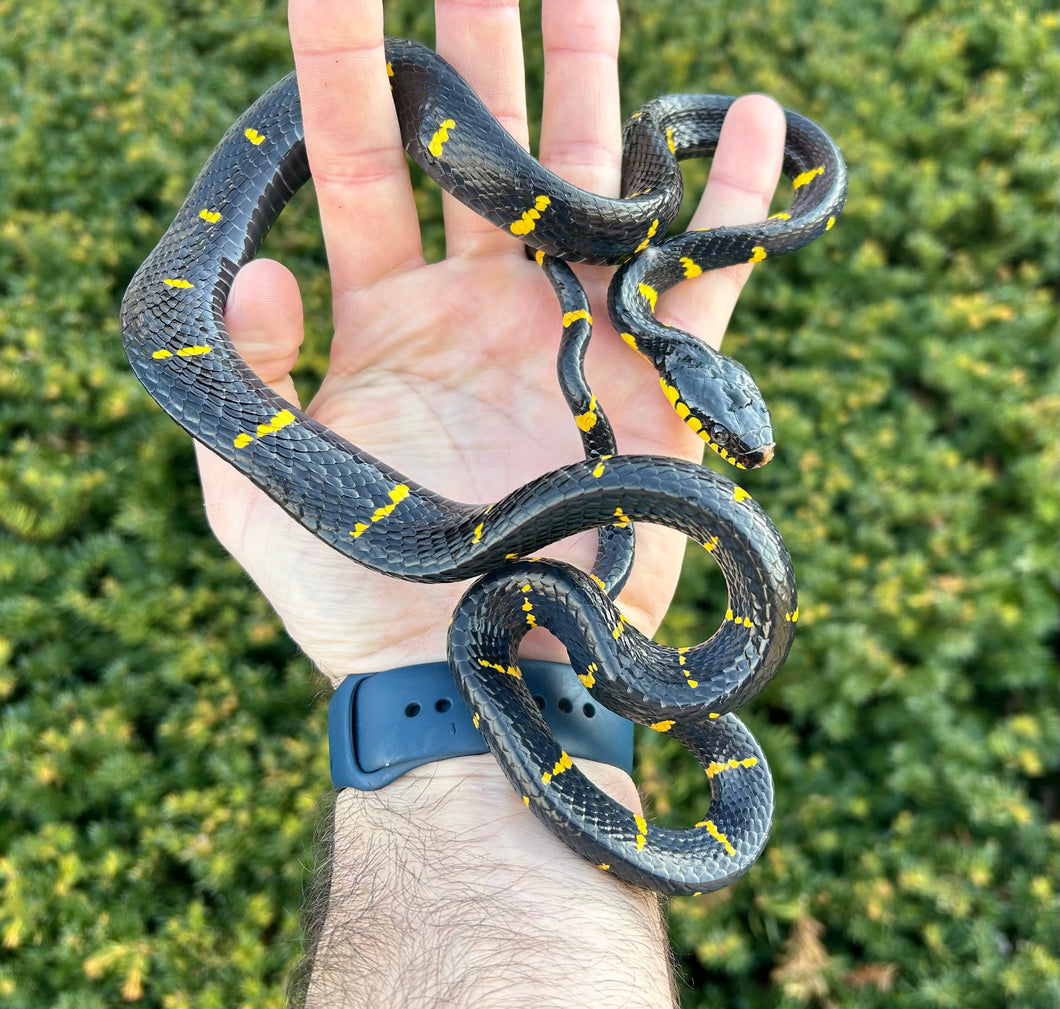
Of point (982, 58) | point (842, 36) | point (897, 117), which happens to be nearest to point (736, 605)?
point (897, 117)

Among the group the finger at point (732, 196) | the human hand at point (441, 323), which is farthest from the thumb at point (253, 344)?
the finger at point (732, 196)

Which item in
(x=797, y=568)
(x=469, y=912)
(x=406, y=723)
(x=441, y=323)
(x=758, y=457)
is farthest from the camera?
(x=797, y=568)

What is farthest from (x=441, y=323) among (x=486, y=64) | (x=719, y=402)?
Result: (x=719, y=402)

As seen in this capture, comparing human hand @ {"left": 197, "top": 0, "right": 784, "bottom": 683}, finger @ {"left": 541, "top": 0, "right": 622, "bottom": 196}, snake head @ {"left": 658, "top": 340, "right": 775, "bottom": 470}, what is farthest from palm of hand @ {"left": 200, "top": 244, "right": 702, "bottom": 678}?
finger @ {"left": 541, "top": 0, "right": 622, "bottom": 196}

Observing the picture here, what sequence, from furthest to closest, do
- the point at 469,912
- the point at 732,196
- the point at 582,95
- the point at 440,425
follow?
1. the point at 732,196
2. the point at 582,95
3. the point at 440,425
4. the point at 469,912

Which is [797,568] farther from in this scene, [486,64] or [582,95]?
[486,64]

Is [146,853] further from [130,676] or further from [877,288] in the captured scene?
[877,288]

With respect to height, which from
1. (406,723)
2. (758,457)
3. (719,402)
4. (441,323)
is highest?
(441,323)
